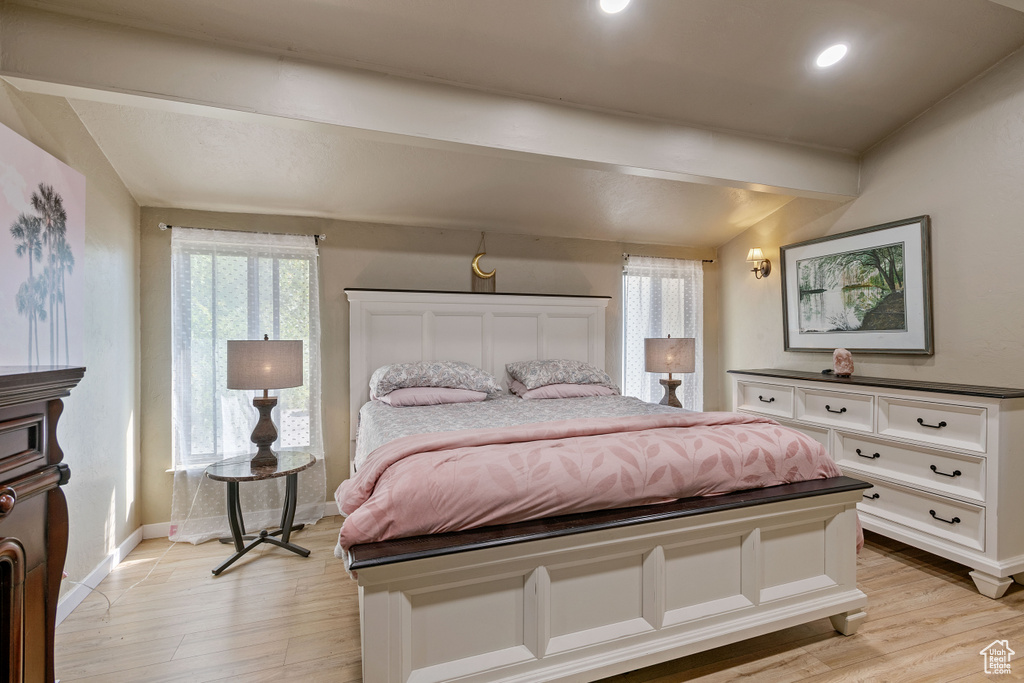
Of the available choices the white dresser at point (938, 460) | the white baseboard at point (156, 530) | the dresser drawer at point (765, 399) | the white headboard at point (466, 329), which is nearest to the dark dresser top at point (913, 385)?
the white dresser at point (938, 460)

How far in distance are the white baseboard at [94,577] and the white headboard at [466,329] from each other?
1.32 metres

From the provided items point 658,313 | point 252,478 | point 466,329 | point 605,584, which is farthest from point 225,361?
point 658,313

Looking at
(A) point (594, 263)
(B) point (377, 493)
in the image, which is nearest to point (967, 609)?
(B) point (377, 493)

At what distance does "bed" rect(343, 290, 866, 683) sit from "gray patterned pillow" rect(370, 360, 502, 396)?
1.25m

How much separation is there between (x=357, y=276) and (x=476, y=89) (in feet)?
5.16

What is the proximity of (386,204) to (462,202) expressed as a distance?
1.67ft

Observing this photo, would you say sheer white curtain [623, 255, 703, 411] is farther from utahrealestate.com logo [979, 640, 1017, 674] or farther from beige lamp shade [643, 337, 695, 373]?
utahrealestate.com logo [979, 640, 1017, 674]

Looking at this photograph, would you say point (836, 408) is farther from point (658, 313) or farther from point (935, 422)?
point (658, 313)

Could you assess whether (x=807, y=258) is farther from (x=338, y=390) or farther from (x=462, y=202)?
(x=338, y=390)

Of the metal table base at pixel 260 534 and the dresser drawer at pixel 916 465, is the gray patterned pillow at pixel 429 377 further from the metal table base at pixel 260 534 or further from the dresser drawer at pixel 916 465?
the dresser drawer at pixel 916 465

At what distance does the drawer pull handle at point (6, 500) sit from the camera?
2.88 feet

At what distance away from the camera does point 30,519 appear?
1001 millimetres

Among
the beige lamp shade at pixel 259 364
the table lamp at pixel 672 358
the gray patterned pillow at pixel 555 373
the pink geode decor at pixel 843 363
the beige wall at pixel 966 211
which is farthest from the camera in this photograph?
the table lamp at pixel 672 358

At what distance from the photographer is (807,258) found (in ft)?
11.3
